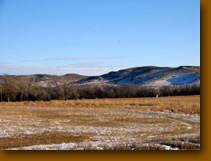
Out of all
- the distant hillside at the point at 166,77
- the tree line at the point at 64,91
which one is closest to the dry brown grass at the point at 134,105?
the tree line at the point at 64,91

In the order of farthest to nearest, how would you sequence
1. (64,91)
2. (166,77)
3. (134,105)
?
(166,77), (64,91), (134,105)

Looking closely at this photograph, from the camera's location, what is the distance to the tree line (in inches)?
2307

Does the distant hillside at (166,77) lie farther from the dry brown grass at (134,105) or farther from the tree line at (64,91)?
the dry brown grass at (134,105)

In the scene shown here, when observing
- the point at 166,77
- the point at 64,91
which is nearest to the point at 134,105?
the point at 64,91

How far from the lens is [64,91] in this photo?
62406 mm

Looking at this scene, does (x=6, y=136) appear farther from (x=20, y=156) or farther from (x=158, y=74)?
(x=158, y=74)

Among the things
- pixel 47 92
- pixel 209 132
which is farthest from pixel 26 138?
pixel 47 92

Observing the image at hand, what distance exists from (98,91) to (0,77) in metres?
24.2

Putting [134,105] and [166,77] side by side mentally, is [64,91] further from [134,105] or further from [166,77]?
[166,77]

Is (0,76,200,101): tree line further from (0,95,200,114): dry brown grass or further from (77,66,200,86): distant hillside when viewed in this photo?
(77,66,200,86): distant hillside

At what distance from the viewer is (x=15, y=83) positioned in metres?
61.4

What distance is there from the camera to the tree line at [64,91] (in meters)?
58.6

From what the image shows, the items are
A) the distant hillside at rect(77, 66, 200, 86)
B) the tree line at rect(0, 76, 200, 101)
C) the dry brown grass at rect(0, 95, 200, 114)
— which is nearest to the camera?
the dry brown grass at rect(0, 95, 200, 114)

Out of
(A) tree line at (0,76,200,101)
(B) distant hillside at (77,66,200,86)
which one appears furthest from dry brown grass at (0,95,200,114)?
(B) distant hillside at (77,66,200,86)
